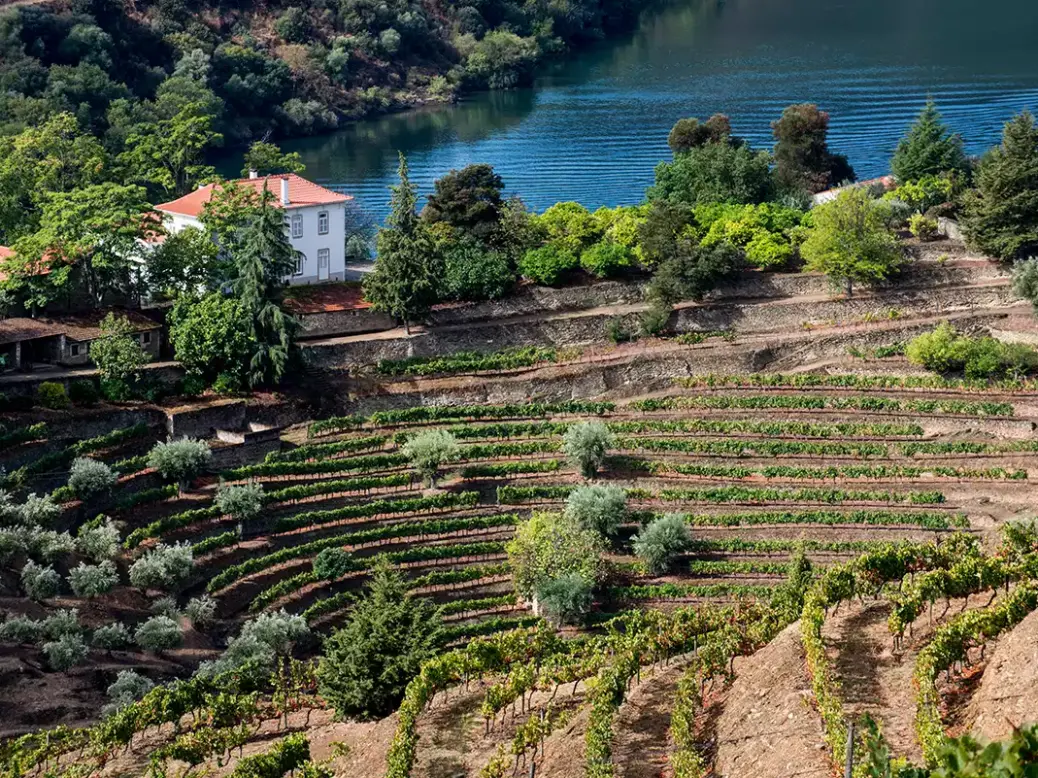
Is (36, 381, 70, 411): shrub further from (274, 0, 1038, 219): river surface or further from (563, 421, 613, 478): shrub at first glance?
(274, 0, 1038, 219): river surface

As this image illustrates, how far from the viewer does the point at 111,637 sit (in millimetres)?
55656

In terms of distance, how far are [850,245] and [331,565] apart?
98.7 ft

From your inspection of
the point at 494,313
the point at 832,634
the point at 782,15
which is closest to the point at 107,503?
the point at 494,313

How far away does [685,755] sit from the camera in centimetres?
4028

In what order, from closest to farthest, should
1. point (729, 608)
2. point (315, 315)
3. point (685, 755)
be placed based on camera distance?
point (685, 755)
point (729, 608)
point (315, 315)

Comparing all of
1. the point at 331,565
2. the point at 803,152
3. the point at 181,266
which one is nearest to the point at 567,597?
the point at 331,565

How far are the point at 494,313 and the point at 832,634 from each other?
31.8m

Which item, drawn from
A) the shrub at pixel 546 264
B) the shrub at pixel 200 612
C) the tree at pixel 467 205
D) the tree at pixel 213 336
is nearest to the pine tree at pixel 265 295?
the tree at pixel 213 336

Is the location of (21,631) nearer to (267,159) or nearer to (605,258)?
(605,258)

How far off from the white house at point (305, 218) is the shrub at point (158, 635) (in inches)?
967

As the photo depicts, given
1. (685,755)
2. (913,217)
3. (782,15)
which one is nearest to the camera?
(685,755)

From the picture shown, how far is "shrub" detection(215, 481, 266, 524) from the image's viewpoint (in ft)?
205

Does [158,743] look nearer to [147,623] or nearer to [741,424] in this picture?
[147,623]

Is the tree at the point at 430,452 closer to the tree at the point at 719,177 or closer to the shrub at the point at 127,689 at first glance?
the shrub at the point at 127,689
